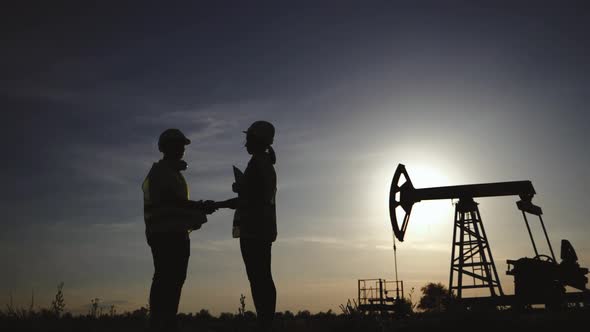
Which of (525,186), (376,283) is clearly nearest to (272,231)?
(525,186)

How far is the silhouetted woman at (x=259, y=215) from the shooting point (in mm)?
4721

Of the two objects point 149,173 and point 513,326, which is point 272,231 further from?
point 513,326

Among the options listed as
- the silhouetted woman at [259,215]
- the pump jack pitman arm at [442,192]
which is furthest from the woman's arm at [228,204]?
the pump jack pitman arm at [442,192]

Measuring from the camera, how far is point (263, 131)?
5.21 metres

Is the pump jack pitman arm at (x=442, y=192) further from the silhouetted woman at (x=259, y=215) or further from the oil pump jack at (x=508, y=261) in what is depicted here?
the silhouetted woman at (x=259, y=215)

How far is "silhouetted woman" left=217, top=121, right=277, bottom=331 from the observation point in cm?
472

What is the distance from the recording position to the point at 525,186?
51.4 feet

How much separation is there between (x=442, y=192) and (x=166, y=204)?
1366cm

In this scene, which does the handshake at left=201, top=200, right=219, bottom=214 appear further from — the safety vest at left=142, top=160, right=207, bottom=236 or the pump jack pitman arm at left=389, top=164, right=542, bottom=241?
the pump jack pitman arm at left=389, top=164, right=542, bottom=241

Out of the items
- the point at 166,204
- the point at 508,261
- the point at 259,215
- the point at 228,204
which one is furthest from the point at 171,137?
the point at 508,261

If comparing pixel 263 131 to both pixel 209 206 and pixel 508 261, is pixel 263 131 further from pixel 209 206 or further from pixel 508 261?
pixel 508 261

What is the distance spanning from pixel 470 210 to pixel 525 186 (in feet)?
7.64

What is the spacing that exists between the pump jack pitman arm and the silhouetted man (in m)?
11.3

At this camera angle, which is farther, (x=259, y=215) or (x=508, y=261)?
(x=508, y=261)
